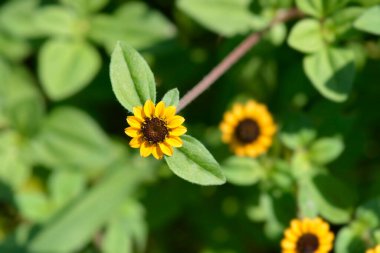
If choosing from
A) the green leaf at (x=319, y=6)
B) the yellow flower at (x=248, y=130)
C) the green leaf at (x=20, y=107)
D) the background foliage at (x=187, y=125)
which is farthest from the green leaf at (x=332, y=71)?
the green leaf at (x=20, y=107)

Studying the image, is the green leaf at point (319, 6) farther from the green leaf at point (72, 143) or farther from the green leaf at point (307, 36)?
the green leaf at point (72, 143)

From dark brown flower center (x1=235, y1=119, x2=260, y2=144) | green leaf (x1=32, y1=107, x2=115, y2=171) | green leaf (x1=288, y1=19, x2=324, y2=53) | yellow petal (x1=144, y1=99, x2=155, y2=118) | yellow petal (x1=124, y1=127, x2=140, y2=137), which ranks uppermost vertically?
green leaf (x1=288, y1=19, x2=324, y2=53)

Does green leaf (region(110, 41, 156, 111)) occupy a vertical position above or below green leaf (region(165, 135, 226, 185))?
above

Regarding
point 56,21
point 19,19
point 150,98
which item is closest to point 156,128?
point 150,98

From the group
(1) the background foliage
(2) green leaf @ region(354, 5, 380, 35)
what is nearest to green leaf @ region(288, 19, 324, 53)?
(1) the background foliage

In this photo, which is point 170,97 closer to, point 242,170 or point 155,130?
point 155,130

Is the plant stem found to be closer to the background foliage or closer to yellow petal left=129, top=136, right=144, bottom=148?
the background foliage
